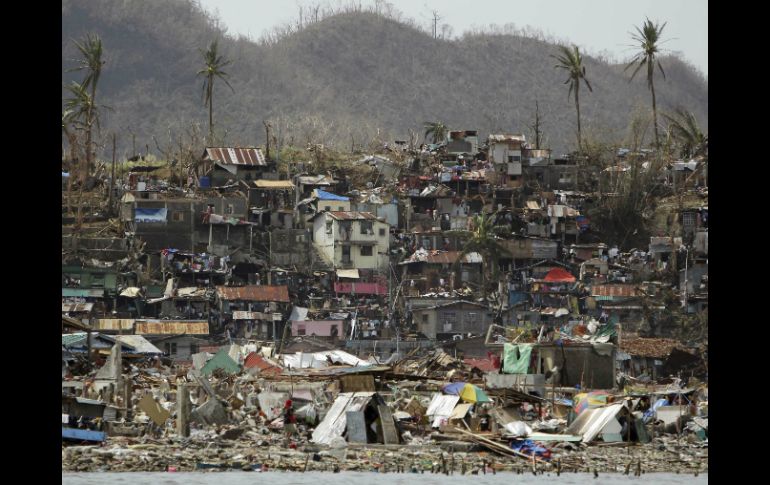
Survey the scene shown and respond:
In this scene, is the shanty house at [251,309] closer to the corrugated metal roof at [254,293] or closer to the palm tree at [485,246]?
the corrugated metal roof at [254,293]

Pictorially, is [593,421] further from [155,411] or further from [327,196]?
[327,196]

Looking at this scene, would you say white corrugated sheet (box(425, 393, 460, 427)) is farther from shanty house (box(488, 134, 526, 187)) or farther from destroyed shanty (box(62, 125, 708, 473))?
shanty house (box(488, 134, 526, 187))

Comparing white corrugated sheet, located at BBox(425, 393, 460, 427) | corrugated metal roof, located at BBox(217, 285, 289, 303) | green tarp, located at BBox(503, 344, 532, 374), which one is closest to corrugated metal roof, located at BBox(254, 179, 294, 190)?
corrugated metal roof, located at BBox(217, 285, 289, 303)

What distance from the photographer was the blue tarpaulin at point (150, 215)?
54.9m

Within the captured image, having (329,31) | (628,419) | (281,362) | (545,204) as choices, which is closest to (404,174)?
(545,204)

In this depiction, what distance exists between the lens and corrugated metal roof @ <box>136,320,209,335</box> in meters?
46.4

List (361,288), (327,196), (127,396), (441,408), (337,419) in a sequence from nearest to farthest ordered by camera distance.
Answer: (337,419) < (441,408) < (127,396) < (361,288) < (327,196)

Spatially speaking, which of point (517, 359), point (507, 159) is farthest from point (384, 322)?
point (517, 359)

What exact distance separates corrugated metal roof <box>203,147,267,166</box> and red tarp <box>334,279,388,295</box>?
32.0 feet

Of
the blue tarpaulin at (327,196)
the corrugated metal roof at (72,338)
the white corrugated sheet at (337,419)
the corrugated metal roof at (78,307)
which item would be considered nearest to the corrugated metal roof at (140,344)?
the corrugated metal roof at (72,338)

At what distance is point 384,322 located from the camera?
51.1 metres

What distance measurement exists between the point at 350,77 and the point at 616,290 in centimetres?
9724
